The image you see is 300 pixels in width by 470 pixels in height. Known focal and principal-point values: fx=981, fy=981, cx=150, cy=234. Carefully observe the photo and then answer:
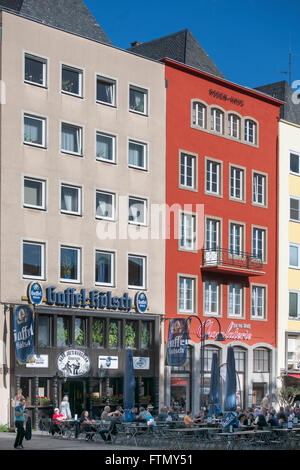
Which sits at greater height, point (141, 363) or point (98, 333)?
point (98, 333)

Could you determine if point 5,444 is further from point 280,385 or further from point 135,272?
point 280,385

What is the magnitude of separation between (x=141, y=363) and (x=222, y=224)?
33.1ft

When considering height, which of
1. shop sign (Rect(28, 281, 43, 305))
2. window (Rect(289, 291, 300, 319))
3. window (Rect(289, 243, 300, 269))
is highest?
window (Rect(289, 243, 300, 269))

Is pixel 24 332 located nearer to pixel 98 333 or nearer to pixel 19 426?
pixel 98 333

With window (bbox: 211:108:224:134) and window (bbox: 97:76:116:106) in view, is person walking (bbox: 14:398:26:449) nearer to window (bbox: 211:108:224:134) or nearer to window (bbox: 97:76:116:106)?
window (bbox: 97:76:116:106)

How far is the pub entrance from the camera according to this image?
4638 cm

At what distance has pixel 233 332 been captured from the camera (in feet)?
181

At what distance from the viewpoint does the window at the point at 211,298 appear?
54156 millimetres

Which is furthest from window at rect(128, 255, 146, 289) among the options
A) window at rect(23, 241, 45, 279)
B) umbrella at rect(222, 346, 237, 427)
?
umbrella at rect(222, 346, 237, 427)

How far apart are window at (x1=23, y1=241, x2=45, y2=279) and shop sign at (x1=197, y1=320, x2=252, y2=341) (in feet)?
37.4

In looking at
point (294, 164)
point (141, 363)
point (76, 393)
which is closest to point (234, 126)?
point (294, 164)

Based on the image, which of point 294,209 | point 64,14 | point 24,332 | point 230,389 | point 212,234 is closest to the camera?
point 230,389

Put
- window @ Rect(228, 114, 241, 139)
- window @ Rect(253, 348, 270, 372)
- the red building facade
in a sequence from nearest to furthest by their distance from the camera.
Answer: the red building facade < window @ Rect(253, 348, 270, 372) < window @ Rect(228, 114, 241, 139)

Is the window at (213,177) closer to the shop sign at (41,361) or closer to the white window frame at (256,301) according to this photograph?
the white window frame at (256,301)
